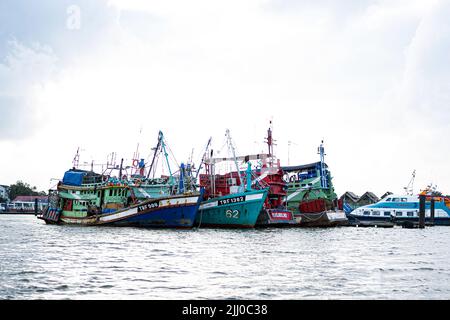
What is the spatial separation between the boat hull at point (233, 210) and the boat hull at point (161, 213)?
559 centimetres

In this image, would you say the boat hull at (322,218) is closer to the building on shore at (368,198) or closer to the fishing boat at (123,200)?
the fishing boat at (123,200)

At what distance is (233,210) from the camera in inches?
2360

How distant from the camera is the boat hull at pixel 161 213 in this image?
54.9m

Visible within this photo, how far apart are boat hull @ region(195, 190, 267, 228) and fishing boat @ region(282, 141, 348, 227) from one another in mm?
18755

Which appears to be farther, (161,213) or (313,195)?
(313,195)

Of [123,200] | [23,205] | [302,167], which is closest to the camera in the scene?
[123,200]

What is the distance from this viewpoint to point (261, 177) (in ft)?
234

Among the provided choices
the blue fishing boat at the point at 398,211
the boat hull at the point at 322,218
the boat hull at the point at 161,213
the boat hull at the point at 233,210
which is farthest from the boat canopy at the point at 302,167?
the boat hull at the point at 161,213

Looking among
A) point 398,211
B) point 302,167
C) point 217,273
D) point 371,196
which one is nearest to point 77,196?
point 302,167

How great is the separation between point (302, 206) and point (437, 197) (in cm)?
3331

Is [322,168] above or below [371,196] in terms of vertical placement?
above

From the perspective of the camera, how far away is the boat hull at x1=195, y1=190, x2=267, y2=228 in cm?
5809

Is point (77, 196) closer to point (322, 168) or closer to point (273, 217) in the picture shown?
point (273, 217)

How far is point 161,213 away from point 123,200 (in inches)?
370
